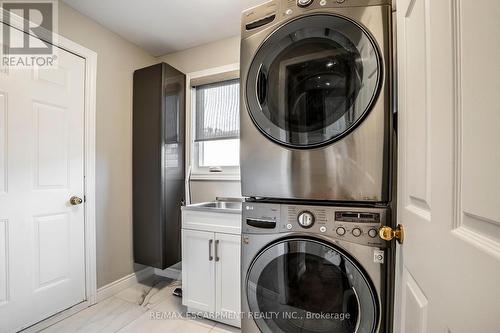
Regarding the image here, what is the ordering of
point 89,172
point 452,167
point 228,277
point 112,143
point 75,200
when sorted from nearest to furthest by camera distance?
point 452,167
point 228,277
point 75,200
point 89,172
point 112,143

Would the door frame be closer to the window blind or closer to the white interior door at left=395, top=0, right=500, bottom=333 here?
the window blind

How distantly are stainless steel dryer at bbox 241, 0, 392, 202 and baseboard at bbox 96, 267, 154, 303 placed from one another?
6.00 feet

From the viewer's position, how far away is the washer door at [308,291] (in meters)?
0.83

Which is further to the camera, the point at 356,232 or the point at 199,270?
the point at 199,270

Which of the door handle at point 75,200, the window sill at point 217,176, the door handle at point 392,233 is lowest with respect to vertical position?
the door handle at point 75,200

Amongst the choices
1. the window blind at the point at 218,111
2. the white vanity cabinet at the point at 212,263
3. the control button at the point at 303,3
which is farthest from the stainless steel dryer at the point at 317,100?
the window blind at the point at 218,111

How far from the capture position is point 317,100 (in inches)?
36.9

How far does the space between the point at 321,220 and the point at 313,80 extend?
61 cm

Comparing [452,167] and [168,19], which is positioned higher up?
[168,19]

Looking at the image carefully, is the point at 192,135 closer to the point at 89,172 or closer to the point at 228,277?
the point at 89,172

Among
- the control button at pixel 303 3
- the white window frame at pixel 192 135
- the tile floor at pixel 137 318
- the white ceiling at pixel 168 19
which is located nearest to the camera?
the control button at pixel 303 3

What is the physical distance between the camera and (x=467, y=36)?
0.36 meters

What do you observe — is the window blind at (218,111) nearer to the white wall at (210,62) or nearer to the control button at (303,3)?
the white wall at (210,62)
